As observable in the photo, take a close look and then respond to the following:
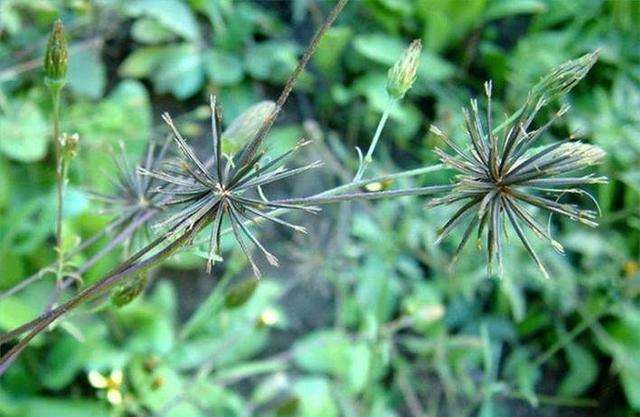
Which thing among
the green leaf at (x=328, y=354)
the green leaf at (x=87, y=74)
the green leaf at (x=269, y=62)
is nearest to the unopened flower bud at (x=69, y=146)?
the green leaf at (x=328, y=354)

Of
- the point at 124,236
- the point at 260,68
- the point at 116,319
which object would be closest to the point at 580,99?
the point at 260,68

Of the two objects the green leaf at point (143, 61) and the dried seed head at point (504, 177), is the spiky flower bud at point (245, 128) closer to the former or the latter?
the dried seed head at point (504, 177)

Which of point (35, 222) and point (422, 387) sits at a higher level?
point (35, 222)

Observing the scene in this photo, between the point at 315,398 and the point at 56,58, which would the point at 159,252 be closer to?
the point at 56,58

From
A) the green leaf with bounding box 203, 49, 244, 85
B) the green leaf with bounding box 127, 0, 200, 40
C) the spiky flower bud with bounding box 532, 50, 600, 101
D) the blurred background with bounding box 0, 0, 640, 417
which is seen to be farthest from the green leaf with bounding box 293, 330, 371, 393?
the spiky flower bud with bounding box 532, 50, 600, 101

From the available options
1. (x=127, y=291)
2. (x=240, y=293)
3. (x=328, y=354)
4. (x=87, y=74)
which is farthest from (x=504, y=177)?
(x=87, y=74)

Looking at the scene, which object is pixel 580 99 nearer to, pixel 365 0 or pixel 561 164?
pixel 365 0
